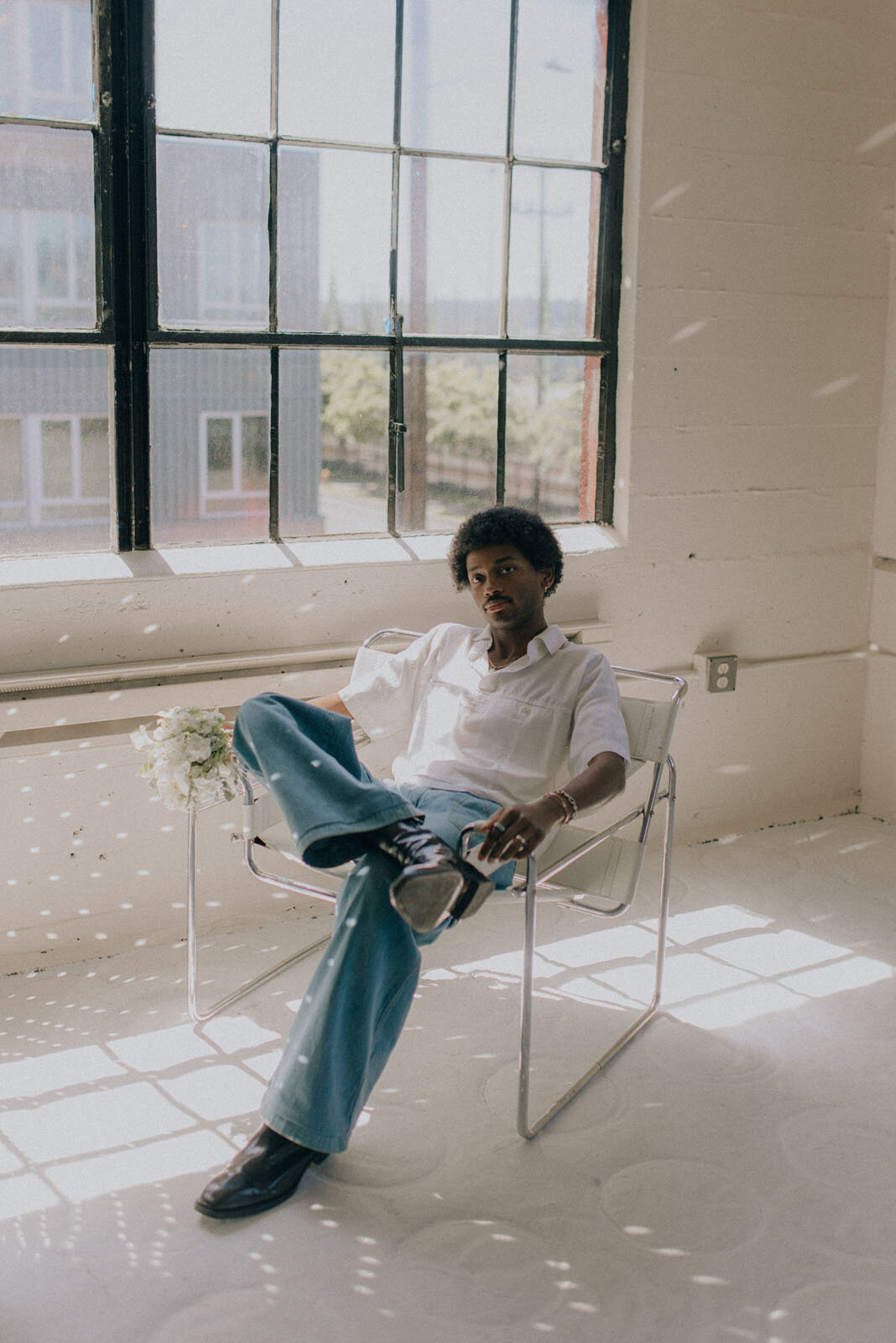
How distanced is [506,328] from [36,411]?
4.11ft

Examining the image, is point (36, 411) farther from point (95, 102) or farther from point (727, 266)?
point (727, 266)

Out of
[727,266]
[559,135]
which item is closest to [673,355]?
[727,266]

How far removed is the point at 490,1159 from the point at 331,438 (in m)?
1.77

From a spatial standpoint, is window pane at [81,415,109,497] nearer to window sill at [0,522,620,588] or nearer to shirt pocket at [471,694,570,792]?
window sill at [0,522,620,588]

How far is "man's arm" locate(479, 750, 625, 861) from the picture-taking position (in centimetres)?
223

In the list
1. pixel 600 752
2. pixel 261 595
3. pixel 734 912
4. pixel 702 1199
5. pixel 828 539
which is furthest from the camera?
pixel 828 539

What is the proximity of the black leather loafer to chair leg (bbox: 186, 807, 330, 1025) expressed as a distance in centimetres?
54

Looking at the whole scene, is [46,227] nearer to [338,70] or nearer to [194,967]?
[338,70]

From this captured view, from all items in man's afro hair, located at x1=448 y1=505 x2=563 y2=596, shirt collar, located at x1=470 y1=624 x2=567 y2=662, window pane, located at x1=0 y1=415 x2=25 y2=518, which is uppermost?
window pane, located at x1=0 y1=415 x2=25 y2=518

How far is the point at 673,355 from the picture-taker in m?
3.54

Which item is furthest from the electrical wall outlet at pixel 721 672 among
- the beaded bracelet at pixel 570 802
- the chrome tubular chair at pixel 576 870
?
the beaded bracelet at pixel 570 802

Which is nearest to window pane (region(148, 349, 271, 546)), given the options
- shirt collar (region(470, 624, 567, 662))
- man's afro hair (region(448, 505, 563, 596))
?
man's afro hair (region(448, 505, 563, 596))

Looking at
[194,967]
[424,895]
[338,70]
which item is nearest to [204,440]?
[338,70]

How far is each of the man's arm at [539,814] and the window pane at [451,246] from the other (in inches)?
55.6
